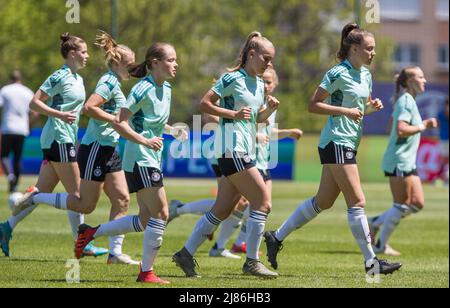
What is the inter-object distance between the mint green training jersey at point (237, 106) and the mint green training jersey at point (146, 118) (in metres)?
0.64

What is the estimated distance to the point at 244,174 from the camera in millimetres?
9383

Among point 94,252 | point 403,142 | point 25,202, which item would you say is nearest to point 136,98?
point 25,202

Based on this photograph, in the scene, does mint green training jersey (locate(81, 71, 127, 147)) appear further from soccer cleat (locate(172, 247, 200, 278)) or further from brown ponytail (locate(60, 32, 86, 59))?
soccer cleat (locate(172, 247, 200, 278))

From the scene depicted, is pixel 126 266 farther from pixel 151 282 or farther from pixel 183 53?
pixel 183 53

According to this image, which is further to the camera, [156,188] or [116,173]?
[116,173]

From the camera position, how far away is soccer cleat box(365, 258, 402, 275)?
948 centimetres

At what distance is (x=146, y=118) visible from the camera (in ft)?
29.3

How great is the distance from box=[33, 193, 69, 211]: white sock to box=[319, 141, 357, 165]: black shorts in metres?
2.68

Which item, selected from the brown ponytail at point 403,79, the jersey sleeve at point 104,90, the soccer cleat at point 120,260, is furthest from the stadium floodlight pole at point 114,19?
the jersey sleeve at point 104,90

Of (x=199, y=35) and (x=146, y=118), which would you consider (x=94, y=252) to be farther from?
(x=199, y=35)

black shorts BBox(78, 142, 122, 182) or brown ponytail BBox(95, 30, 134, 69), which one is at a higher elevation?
brown ponytail BBox(95, 30, 134, 69)

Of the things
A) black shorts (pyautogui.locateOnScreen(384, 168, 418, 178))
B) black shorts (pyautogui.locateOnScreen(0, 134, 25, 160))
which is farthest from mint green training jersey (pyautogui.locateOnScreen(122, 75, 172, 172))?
black shorts (pyautogui.locateOnScreen(0, 134, 25, 160))
